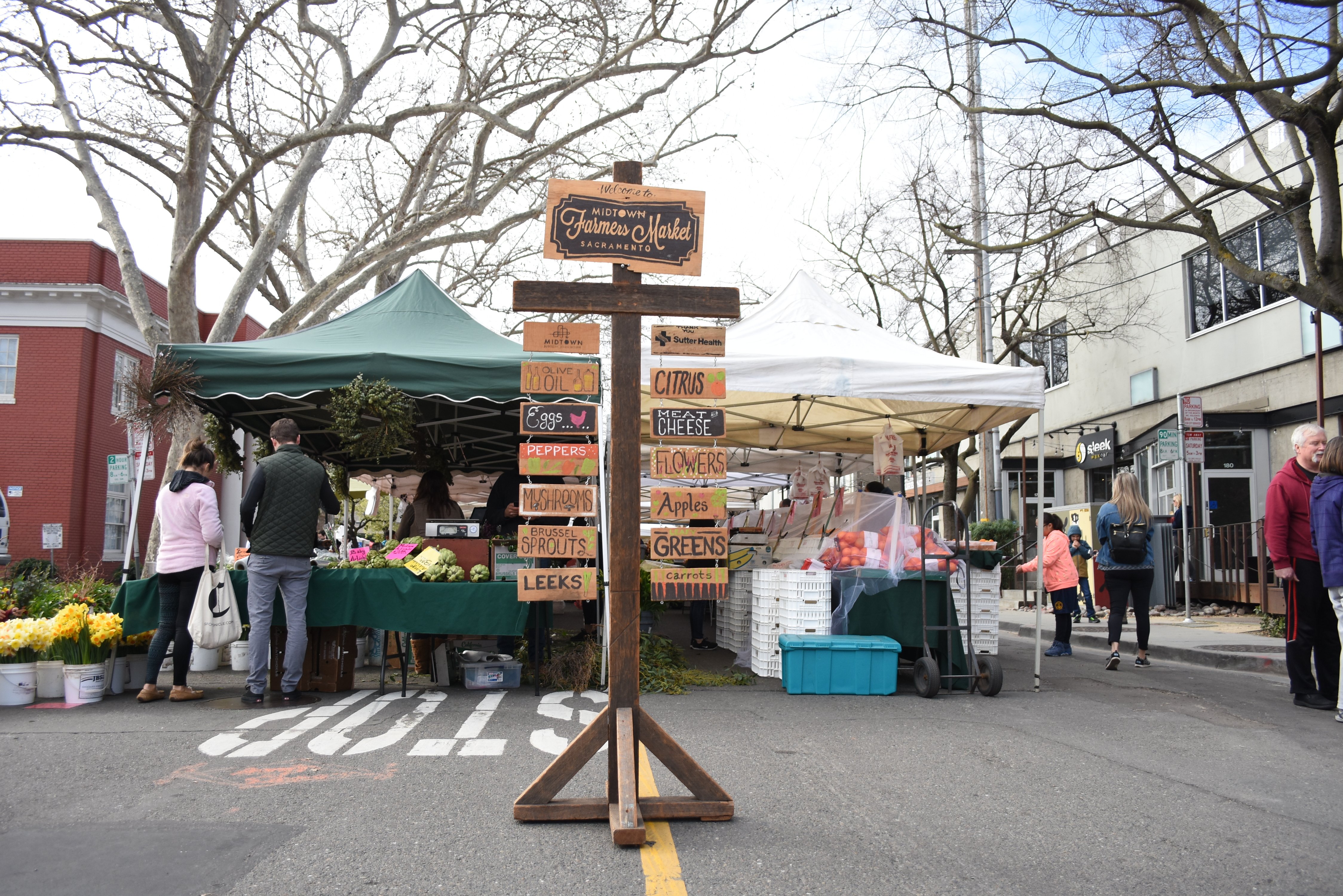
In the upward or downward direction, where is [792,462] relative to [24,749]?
upward

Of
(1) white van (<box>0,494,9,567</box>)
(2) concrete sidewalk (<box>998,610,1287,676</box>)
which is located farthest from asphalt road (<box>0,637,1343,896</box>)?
(1) white van (<box>0,494,9,567</box>)

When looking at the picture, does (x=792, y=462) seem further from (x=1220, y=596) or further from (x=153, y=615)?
(x=153, y=615)

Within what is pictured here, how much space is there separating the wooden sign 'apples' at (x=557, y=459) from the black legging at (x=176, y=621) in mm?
3117

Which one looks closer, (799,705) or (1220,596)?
(799,705)

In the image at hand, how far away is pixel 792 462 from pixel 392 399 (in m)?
8.24

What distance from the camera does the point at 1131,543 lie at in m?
9.40

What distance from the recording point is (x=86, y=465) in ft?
78.2

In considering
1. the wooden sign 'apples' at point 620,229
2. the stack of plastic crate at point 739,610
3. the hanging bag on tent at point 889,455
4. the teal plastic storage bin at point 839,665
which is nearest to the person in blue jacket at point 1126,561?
the hanging bag on tent at point 889,455

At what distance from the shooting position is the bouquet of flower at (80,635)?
23.1ft

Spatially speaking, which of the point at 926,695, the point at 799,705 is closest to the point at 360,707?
the point at 799,705

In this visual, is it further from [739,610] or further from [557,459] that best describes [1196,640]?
[557,459]

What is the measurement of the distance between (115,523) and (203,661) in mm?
19379

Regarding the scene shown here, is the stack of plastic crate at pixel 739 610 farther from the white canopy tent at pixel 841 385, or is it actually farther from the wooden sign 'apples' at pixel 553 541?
the wooden sign 'apples' at pixel 553 541

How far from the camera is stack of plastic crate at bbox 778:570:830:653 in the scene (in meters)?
7.98
